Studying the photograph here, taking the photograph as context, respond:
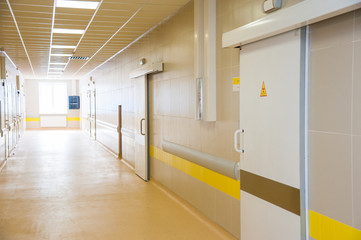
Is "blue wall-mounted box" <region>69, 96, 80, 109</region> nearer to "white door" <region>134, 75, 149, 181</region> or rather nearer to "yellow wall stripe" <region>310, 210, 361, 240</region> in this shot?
"white door" <region>134, 75, 149, 181</region>

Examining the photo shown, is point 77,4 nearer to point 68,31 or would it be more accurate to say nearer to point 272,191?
point 68,31

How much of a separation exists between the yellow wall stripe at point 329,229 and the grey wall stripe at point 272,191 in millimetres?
159

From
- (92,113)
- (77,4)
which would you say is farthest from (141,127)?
(92,113)

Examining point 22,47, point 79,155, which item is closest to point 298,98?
point 22,47

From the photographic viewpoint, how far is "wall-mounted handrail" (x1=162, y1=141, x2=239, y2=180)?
13.1 feet

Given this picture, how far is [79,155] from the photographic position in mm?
10930

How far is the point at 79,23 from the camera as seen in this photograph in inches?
248

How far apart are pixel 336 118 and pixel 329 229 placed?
0.82 m

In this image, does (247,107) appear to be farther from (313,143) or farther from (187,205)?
(187,205)

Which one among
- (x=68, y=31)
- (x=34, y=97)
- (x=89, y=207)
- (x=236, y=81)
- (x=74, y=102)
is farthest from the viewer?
(x=74, y=102)

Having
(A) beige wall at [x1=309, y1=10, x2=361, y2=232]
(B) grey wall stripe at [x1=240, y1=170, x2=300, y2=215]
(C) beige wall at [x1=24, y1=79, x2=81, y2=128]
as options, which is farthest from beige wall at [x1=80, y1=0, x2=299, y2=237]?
(C) beige wall at [x1=24, y1=79, x2=81, y2=128]

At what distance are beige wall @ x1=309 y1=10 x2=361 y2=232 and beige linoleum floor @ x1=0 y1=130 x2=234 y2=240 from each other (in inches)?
70.4

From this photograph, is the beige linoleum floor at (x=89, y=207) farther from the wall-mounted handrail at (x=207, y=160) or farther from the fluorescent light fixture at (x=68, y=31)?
the fluorescent light fixture at (x=68, y=31)

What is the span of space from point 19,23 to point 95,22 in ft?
4.29
